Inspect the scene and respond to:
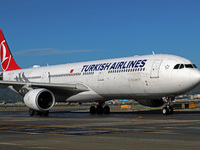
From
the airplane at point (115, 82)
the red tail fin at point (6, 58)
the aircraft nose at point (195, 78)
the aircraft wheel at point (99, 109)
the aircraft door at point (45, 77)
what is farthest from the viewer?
the red tail fin at point (6, 58)

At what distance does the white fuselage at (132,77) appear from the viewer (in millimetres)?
24841

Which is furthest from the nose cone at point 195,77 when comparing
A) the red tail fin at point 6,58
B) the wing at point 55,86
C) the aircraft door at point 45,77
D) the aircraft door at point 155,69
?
the red tail fin at point 6,58

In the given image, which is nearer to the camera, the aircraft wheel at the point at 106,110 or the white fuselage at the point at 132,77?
the white fuselage at the point at 132,77

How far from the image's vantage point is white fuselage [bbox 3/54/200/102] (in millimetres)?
24841

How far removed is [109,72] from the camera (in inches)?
1121

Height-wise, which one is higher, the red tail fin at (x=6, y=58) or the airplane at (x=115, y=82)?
the red tail fin at (x=6, y=58)

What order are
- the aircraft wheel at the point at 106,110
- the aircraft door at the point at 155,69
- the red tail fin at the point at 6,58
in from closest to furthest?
the aircraft door at the point at 155,69 < the aircraft wheel at the point at 106,110 < the red tail fin at the point at 6,58

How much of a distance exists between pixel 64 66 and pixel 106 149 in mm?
26298

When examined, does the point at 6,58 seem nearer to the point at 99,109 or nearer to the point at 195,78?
the point at 99,109

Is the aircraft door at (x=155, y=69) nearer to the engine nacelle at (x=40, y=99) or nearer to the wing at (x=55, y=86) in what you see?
the wing at (x=55, y=86)

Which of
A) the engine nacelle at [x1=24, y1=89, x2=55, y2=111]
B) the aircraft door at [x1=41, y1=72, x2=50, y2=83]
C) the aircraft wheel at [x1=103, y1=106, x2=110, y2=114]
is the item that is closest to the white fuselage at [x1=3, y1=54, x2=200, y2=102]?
the aircraft door at [x1=41, y1=72, x2=50, y2=83]

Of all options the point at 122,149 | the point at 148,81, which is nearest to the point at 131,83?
the point at 148,81

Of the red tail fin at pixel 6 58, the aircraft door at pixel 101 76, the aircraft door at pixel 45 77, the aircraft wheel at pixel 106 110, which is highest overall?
the red tail fin at pixel 6 58

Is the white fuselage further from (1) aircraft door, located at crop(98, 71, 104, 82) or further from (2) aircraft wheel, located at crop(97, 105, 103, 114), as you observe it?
(2) aircraft wheel, located at crop(97, 105, 103, 114)
